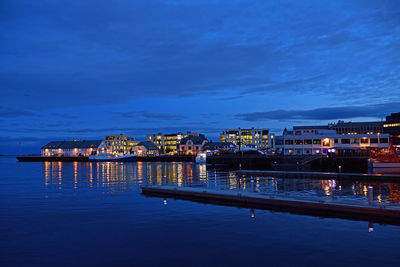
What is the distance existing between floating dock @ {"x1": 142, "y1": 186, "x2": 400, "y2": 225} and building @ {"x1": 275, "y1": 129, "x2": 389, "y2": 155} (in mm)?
78615

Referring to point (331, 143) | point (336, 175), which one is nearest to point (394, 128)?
point (331, 143)

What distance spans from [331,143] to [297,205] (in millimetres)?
86586

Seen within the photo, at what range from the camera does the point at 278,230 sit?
20.0 meters

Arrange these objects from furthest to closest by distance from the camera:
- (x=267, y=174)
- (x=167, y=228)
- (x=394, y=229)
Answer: (x=267, y=174) → (x=167, y=228) → (x=394, y=229)

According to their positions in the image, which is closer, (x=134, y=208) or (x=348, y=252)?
(x=348, y=252)

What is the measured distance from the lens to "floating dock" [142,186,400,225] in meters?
21.3

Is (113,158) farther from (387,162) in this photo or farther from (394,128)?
(387,162)

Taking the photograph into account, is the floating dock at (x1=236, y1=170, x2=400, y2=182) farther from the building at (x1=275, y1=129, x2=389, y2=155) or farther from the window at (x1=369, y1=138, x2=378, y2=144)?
the window at (x1=369, y1=138, x2=378, y2=144)

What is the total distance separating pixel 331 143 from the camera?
10500 cm

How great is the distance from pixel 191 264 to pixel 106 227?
8.65 metres

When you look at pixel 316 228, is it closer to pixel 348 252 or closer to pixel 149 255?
pixel 348 252

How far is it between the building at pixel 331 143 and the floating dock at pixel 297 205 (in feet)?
258

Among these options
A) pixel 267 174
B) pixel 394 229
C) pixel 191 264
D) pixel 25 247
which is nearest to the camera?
pixel 191 264

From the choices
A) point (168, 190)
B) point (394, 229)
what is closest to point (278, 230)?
point (394, 229)
